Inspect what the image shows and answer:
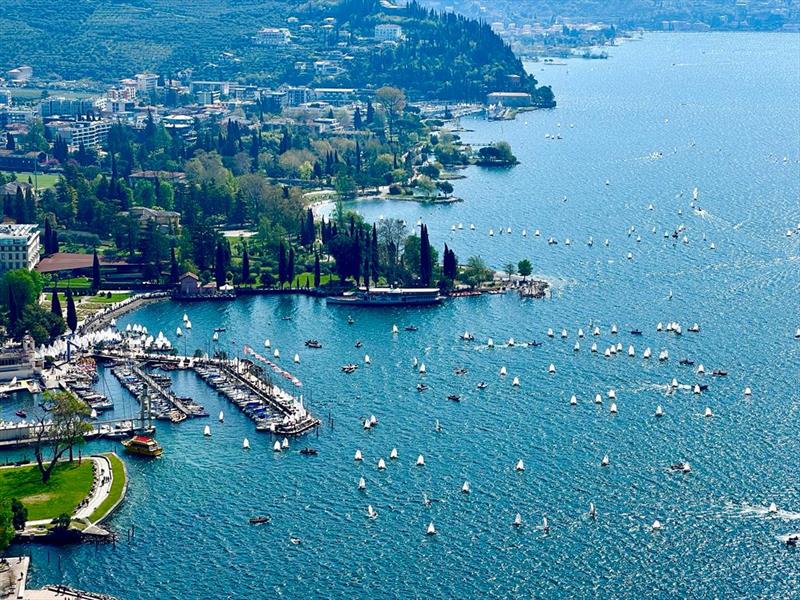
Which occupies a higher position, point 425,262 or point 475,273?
point 425,262

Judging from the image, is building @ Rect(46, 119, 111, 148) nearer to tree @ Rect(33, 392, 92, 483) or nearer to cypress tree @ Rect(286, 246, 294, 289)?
cypress tree @ Rect(286, 246, 294, 289)

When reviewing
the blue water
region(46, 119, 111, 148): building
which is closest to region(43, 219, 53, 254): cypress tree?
the blue water

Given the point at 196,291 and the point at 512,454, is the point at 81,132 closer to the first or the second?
the point at 196,291

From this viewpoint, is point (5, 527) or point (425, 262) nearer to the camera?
point (5, 527)

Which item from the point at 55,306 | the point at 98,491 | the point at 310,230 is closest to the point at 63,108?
the point at 310,230

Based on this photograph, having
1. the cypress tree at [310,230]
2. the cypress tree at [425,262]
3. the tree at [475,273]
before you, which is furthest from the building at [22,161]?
the tree at [475,273]

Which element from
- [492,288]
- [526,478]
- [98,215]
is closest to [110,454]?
[526,478]

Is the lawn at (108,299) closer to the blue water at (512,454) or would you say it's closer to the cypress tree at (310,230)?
the blue water at (512,454)

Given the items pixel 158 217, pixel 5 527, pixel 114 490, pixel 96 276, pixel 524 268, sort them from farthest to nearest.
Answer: pixel 158 217 → pixel 96 276 → pixel 524 268 → pixel 114 490 → pixel 5 527
